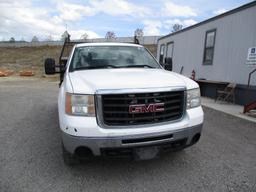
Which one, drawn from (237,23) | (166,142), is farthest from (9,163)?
(237,23)

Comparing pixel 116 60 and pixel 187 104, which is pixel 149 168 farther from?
pixel 116 60

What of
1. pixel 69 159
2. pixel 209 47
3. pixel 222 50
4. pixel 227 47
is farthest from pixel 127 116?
pixel 209 47

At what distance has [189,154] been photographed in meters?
4.05

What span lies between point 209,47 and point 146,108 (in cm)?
906

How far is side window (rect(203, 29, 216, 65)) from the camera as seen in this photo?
10.9 metres

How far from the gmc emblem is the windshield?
139 centimetres

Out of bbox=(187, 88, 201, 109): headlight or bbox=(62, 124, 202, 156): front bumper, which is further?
bbox=(187, 88, 201, 109): headlight

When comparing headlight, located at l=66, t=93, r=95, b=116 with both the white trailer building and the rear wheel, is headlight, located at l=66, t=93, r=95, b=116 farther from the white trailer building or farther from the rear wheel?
the white trailer building

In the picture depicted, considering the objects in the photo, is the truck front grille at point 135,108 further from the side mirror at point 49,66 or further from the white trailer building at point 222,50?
the white trailer building at point 222,50

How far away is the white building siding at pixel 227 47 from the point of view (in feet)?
28.5

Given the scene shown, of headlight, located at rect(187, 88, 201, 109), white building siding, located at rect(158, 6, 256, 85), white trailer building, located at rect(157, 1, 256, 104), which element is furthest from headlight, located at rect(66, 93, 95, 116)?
white building siding, located at rect(158, 6, 256, 85)

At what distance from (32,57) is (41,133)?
1583 inches

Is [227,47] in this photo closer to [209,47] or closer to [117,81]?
[209,47]

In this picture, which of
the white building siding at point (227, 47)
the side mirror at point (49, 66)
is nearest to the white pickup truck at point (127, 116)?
the side mirror at point (49, 66)
